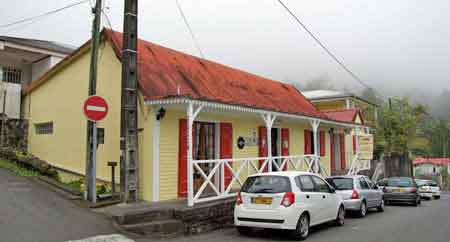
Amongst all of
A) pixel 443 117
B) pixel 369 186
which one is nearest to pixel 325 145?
pixel 369 186

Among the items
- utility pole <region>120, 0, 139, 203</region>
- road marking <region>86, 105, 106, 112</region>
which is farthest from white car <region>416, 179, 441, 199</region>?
road marking <region>86, 105, 106, 112</region>

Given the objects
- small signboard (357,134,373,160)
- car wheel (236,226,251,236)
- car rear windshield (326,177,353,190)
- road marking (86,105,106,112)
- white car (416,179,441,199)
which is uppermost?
road marking (86,105,106,112)

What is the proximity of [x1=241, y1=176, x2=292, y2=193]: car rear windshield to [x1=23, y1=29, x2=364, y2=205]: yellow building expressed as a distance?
1.35 meters

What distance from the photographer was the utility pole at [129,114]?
9.69 metres

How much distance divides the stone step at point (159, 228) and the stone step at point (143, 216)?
4.8 inches

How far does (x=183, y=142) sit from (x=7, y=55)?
11.3 metres

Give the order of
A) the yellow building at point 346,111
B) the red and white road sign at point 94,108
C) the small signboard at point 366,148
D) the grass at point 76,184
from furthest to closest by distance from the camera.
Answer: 1. the yellow building at point 346,111
2. the small signboard at point 366,148
3. the grass at point 76,184
4. the red and white road sign at point 94,108

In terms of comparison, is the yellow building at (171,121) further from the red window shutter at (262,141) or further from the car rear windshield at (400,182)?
the car rear windshield at (400,182)

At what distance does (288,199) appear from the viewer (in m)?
8.54

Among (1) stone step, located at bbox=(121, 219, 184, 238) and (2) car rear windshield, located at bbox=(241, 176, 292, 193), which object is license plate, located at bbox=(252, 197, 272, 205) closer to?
(2) car rear windshield, located at bbox=(241, 176, 292, 193)

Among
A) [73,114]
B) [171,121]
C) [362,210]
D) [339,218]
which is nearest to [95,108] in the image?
[171,121]

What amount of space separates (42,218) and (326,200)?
649cm

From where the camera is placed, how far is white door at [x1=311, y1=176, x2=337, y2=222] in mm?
9738

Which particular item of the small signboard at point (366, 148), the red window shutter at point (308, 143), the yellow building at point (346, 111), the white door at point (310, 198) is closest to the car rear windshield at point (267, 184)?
the white door at point (310, 198)
